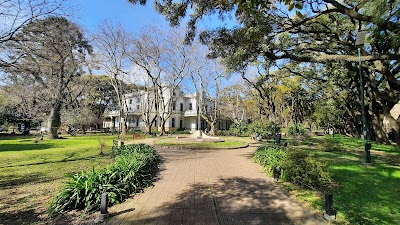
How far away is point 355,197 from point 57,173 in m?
9.24

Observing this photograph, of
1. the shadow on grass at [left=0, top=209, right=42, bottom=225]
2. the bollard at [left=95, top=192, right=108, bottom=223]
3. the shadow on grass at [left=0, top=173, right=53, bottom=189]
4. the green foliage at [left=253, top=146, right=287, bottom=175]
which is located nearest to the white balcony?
the green foliage at [left=253, top=146, right=287, bottom=175]

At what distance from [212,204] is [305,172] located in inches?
130

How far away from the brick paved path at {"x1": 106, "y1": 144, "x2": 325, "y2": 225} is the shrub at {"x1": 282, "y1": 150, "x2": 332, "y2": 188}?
68 cm

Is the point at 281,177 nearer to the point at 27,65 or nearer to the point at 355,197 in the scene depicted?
the point at 355,197

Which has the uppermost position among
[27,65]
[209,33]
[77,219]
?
[209,33]

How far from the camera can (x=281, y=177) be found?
25.4ft

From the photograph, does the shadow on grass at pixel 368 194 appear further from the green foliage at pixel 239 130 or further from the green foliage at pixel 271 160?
the green foliage at pixel 239 130

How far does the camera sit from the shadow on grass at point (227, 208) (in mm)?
4512

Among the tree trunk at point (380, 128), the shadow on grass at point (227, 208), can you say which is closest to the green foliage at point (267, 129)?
the tree trunk at point (380, 128)

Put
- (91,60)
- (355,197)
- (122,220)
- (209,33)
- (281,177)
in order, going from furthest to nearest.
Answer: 1. (91,60)
2. (209,33)
3. (281,177)
4. (355,197)
5. (122,220)

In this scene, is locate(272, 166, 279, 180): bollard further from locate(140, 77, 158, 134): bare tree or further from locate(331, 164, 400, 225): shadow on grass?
locate(140, 77, 158, 134): bare tree

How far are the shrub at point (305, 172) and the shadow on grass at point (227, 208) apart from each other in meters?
0.88

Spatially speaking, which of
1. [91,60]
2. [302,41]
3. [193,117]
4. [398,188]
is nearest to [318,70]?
[302,41]

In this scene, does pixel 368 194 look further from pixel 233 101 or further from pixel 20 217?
pixel 233 101
